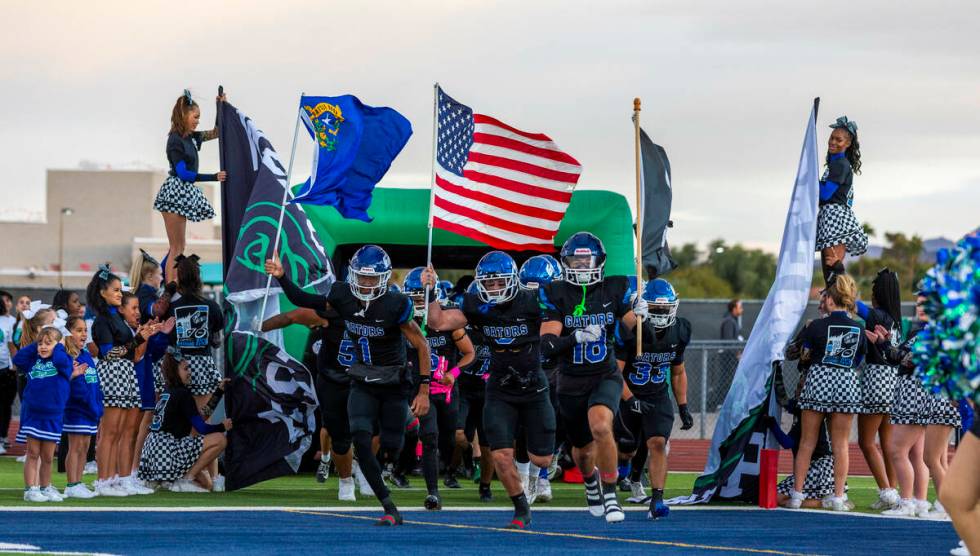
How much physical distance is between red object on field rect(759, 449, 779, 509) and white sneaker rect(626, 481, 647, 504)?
3.50 feet

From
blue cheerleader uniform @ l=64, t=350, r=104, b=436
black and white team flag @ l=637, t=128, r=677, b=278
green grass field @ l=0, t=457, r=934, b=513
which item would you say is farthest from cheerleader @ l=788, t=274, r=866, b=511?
blue cheerleader uniform @ l=64, t=350, r=104, b=436

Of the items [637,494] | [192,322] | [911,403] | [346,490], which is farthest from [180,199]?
[911,403]

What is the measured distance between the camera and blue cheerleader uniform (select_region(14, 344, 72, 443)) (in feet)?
35.5

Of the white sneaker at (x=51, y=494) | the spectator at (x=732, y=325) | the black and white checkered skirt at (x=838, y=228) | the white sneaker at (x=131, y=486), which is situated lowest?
the white sneaker at (x=131, y=486)

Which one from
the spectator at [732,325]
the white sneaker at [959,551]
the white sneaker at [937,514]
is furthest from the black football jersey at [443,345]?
the spectator at [732,325]

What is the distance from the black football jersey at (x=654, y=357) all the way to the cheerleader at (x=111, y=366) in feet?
13.1

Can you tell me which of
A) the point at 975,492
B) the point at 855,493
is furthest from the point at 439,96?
the point at 975,492

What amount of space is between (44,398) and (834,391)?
6255 mm

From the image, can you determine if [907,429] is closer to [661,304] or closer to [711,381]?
[661,304]

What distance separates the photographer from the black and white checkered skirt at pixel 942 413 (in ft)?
36.4

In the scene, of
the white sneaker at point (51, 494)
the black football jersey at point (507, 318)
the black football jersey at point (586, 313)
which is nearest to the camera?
the black football jersey at point (507, 318)

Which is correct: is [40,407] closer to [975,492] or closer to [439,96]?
[439,96]

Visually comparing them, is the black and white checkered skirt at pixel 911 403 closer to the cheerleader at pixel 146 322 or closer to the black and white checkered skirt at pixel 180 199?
the cheerleader at pixel 146 322

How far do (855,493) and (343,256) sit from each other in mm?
5806
